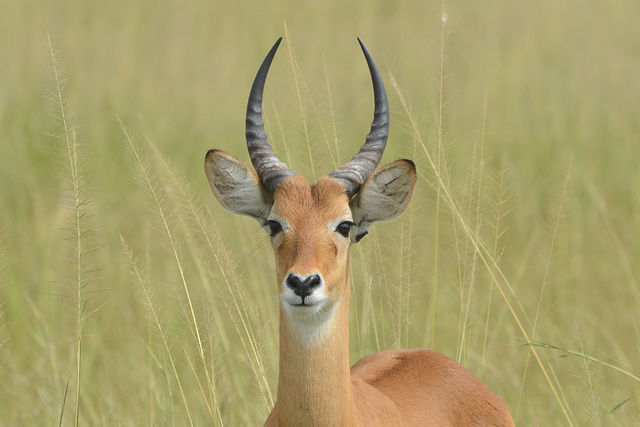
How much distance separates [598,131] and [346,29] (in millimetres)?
4521

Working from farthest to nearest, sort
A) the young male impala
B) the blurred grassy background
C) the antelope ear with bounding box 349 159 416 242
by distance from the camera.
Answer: the blurred grassy background
the antelope ear with bounding box 349 159 416 242
the young male impala

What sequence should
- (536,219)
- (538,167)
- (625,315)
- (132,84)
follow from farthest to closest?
1. (132,84)
2. (538,167)
3. (536,219)
4. (625,315)

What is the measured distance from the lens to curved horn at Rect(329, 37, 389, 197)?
4.16m

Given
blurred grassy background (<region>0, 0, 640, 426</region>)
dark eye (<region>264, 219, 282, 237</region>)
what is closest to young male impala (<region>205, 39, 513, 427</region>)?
dark eye (<region>264, 219, 282, 237</region>)

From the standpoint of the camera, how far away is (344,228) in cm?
407

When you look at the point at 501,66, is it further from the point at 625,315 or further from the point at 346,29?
the point at 625,315

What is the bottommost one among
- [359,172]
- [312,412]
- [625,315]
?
[625,315]

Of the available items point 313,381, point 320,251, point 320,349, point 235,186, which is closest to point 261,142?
point 235,186

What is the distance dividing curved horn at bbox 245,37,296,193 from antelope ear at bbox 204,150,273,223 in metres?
0.06

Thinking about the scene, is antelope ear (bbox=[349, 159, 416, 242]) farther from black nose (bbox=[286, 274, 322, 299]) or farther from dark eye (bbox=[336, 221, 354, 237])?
black nose (bbox=[286, 274, 322, 299])

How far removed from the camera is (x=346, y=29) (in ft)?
45.1

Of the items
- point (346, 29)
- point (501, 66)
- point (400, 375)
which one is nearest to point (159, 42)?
point (346, 29)

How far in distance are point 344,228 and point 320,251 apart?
28 cm

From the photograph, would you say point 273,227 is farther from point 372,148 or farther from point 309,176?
point 309,176
